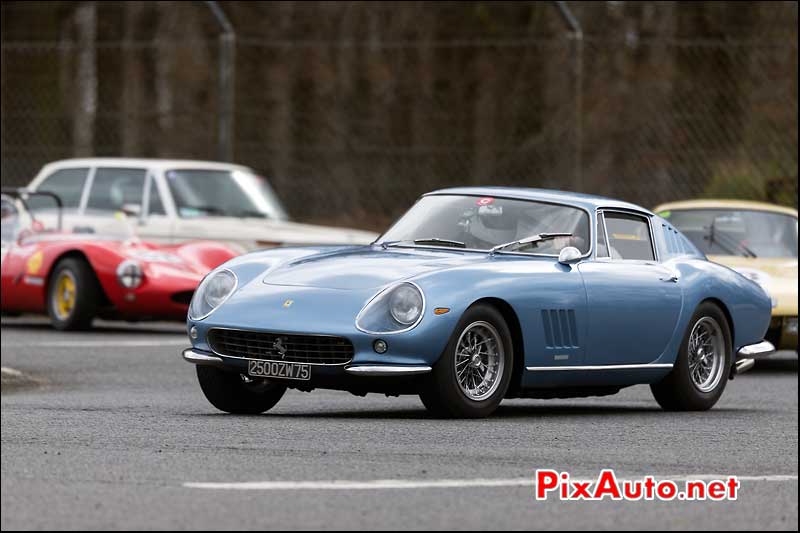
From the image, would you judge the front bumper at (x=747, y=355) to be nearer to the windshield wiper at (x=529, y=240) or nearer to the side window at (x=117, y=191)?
the windshield wiper at (x=529, y=240)

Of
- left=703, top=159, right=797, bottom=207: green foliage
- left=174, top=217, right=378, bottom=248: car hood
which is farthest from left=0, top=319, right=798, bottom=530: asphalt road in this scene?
left=703, top=159, right=797, bottom=207: green foliage

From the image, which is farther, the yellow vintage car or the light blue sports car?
the yellow vintage car

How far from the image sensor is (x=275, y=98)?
23.2m

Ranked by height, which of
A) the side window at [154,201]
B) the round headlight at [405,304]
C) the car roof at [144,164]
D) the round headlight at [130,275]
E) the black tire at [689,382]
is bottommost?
the black tire at [689,382]

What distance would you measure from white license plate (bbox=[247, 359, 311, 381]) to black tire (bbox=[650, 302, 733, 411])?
2587 millimetres

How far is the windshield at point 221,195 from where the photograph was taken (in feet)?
60.9

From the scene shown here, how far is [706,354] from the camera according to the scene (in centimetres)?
1086

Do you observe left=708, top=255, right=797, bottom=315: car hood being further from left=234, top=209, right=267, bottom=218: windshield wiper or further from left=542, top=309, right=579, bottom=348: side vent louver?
left=234, top=209, right=267, bottom=218: windshield wiper

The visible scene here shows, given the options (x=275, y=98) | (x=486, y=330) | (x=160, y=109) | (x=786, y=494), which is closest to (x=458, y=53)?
(x=275, y=98)

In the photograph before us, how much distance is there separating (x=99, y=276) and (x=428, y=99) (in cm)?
619

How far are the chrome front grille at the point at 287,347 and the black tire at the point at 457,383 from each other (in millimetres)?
445

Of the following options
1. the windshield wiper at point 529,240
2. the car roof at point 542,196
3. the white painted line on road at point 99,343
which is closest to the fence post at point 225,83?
the white painted line on road at point 99,343

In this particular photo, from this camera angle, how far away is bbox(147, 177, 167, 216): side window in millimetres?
18469

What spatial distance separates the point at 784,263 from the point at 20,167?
32.7 ft
